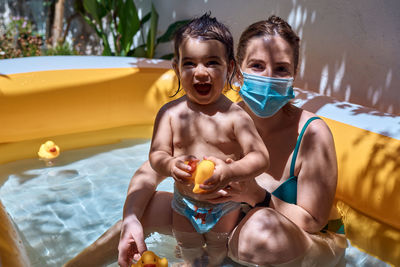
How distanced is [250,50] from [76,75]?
7.27 ft

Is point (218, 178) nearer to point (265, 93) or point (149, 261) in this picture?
point (149, 261)

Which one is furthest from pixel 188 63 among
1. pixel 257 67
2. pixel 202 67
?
pixel 257 67

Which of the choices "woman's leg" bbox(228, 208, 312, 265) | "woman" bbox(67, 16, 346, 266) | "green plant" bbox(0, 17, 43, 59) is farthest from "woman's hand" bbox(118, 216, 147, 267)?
"green plant" bbox(0, 17, 43, 59)

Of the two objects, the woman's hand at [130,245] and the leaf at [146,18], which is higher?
the leaf at [146,18]

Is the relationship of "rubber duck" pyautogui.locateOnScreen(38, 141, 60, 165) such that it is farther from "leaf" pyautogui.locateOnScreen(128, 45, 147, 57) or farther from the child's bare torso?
"leaf" pyautogui.locateOnScreen(128, 45, 147, 57)

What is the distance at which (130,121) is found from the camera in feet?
13.9

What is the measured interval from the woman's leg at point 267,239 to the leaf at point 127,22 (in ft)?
14.3

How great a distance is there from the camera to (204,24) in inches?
76.3

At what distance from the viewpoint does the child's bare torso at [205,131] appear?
1954 millimetres

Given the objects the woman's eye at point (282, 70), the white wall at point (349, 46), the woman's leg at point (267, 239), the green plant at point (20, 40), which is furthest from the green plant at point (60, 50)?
the woman's leg at point (267, 239)

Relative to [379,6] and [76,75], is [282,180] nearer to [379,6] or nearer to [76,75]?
[379,6]

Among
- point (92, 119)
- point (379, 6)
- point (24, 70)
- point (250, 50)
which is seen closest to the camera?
point (250, 50)

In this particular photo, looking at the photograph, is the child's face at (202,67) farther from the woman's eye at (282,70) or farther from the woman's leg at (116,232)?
the woman's leg at (116,232)

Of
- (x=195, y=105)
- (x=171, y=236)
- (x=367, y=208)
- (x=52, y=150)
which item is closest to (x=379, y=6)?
(x=367, y=208)
